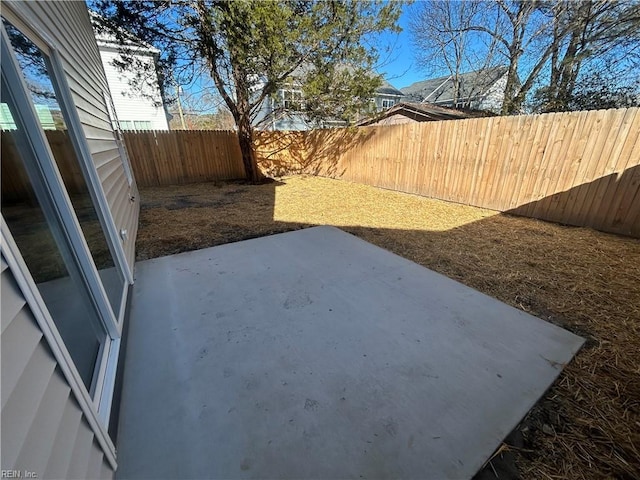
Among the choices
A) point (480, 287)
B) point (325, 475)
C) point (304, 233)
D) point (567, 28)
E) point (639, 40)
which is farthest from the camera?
point (567, 28)

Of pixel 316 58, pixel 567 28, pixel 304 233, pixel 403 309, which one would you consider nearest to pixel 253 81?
pixel 316 58

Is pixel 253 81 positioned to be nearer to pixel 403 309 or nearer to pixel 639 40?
pixel 403 309

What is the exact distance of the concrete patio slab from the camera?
45.4 inches

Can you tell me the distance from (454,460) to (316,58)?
725cm

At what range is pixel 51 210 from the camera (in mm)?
1389

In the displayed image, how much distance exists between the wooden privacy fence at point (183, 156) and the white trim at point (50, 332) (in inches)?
319

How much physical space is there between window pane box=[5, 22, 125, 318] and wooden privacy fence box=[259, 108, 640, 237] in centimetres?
563

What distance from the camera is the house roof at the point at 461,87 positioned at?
1277cm

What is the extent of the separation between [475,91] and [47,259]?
18.7 m

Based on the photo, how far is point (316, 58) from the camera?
6.25 meters

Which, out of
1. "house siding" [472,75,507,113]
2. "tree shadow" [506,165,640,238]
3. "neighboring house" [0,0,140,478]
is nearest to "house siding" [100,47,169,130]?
"neighboring house" [0,0,140,478]

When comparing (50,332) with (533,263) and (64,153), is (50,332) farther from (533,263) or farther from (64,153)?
(533,263)

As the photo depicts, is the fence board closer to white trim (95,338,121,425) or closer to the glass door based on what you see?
the glass door

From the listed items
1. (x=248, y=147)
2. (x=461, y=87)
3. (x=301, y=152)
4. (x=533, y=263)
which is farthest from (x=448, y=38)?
(x=533, y=263)
